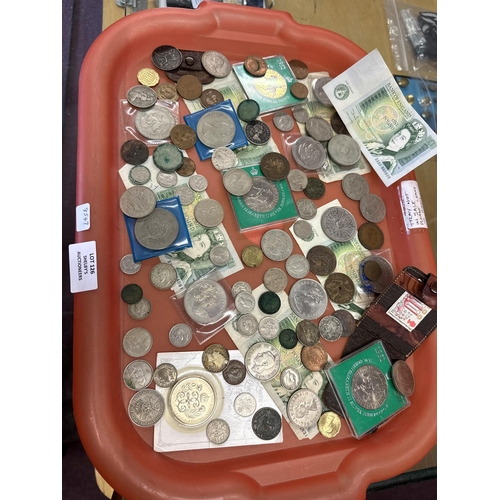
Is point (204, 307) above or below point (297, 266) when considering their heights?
below

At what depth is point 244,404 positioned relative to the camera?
1.14m

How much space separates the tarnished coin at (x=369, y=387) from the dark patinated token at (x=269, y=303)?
302 mm

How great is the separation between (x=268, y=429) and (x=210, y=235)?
0.60 meters

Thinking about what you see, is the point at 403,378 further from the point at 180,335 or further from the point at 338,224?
the point at 180,335

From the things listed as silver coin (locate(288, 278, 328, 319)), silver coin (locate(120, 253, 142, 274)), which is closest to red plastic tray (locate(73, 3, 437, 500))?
silver coin (locate(120, 253, 142, 274))

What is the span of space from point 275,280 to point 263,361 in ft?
0.81

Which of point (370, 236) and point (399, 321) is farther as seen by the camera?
point (370, 236)

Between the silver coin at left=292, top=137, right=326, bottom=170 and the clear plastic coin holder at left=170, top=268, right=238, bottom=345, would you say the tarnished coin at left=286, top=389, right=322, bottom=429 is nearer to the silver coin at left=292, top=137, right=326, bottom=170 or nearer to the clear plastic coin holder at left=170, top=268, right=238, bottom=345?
the clear plastic coin holder at left=170, top=268, right=238, bottom=345

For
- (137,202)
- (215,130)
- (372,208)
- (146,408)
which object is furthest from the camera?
(372,208)

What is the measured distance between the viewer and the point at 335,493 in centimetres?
109

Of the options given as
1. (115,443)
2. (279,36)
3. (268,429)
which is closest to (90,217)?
(115,443)

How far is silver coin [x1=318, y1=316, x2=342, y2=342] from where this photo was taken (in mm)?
1239

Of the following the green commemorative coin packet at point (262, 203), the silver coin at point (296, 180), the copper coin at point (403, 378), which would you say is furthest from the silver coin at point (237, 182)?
the copper coin at point (403, 378)

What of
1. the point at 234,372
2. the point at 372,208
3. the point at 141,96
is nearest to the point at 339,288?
the point at 372,208
